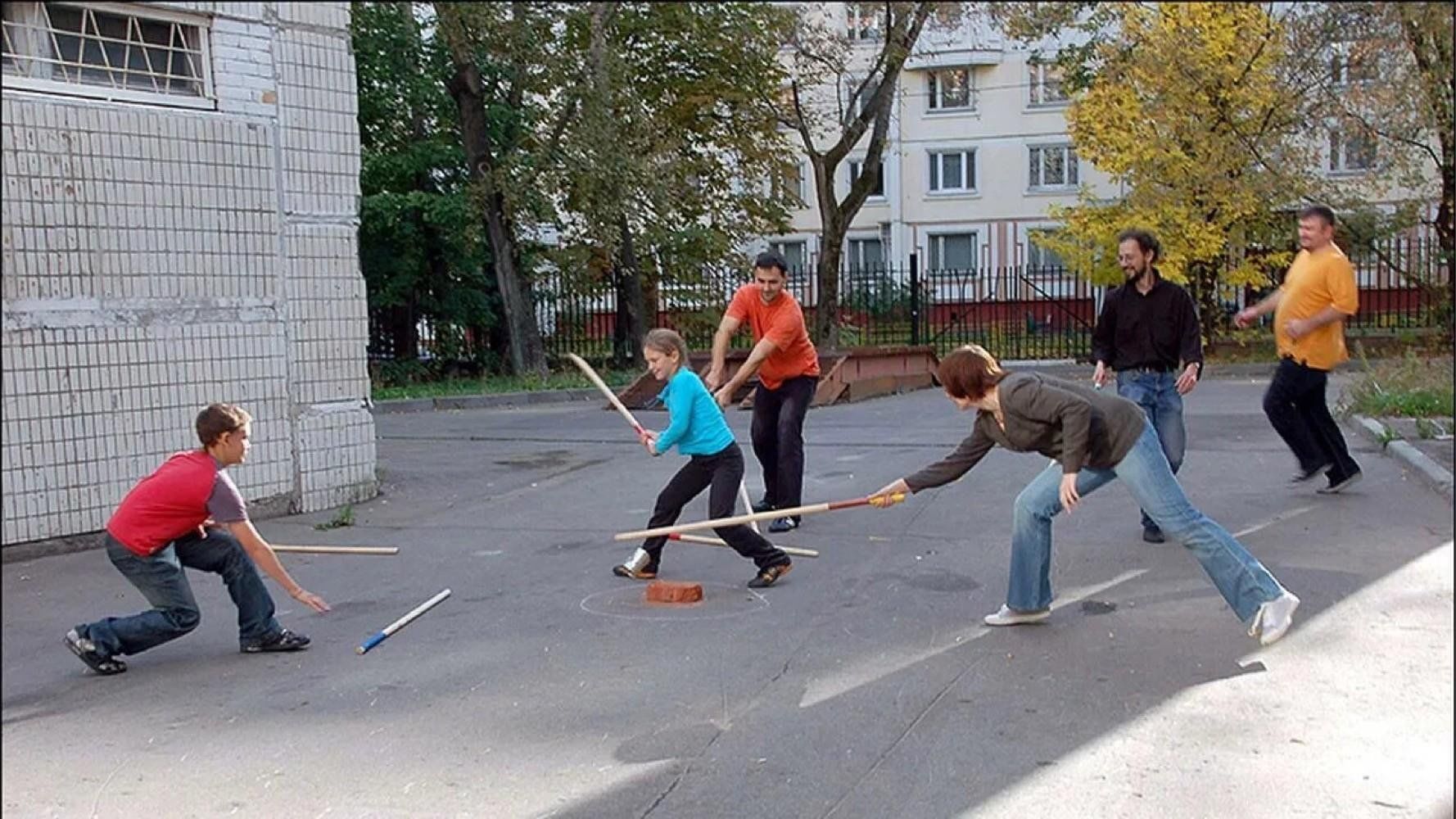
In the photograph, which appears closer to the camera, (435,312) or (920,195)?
(435,312)

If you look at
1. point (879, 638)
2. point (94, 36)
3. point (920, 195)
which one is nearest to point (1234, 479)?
point (879, 638)

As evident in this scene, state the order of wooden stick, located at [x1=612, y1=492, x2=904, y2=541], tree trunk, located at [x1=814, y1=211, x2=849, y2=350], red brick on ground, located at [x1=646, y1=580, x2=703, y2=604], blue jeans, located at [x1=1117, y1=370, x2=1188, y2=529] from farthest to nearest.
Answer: tree trunk, located at [x1=814, y1=211, x2=849, y2=350] → blue jeans, located at [x1=1117, y1=370, x2=1188, y2=529] → red brick on ground, located at [x1=646, y1=580, x2=703, y2=604] → wooden stick, located at [x1=612, y1=492, x2=904, y2=541]

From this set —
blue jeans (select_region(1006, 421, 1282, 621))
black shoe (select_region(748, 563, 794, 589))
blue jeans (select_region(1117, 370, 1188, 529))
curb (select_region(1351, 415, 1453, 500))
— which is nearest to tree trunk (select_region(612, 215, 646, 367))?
curb (select_region(1351, 415, 1453, 500))

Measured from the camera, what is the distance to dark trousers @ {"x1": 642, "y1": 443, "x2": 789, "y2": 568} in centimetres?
663

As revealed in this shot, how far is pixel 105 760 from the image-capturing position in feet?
14.8

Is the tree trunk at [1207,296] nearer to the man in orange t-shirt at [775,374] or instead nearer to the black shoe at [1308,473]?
the black shoe at [1308,473]

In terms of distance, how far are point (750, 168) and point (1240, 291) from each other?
889 cm

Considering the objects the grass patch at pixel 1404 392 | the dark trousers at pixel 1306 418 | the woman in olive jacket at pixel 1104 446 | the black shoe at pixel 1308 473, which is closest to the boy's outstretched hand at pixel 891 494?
the woman in olive jacket at pixel 1104 446

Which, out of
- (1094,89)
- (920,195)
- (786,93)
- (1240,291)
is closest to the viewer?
(1094,89)

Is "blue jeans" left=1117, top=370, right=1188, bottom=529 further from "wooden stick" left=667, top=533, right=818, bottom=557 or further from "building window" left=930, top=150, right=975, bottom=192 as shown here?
"building window" left=930, top=150, right=975, bottom=192

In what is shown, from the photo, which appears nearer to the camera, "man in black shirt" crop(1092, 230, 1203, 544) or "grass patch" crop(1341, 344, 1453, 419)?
"man in black shirt" crop(1092, 230, 1203, 544)

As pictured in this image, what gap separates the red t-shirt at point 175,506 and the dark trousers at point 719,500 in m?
2.23

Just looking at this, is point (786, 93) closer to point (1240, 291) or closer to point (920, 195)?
point (1240, 291)

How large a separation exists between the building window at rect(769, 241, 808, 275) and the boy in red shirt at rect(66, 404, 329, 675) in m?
21.4
